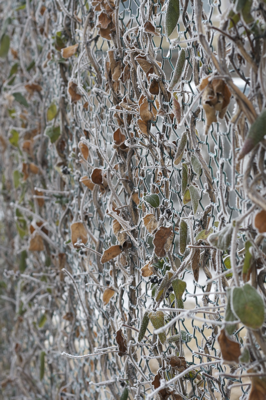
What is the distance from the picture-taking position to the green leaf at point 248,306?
51cm

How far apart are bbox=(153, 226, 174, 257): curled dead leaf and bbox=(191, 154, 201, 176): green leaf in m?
0.13

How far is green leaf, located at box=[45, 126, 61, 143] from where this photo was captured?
46.8 inches

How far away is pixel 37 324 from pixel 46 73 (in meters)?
0.93

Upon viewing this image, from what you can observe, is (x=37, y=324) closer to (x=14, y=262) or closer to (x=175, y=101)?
(x=14, y=262)

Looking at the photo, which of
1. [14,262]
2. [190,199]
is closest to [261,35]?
[190,199]

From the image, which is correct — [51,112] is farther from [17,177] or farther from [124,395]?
[124,395]

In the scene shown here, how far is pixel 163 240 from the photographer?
29.6 inches

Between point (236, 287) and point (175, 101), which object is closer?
point (236, 287)

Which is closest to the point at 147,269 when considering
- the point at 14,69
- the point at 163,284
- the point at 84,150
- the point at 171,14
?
the point at 163,284

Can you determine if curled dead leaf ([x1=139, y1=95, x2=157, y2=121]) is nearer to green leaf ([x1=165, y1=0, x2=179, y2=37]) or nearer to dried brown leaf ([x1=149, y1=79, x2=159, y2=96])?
dried brown leaf ([x1=149, y1=79, x2=159, y2=96])

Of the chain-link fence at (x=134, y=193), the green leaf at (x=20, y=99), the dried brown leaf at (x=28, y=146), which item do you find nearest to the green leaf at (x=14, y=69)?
the chain-link fence at (x=134, y=193)

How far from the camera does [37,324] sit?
148 centimetres

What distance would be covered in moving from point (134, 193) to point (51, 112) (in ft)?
1.63

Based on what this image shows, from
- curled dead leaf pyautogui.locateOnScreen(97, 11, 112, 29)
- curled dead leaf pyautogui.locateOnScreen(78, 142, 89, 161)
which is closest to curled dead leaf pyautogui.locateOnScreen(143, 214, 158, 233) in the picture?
curled dead leaf pyautogui.locateOnScreen(78, 142, 89, 161)
